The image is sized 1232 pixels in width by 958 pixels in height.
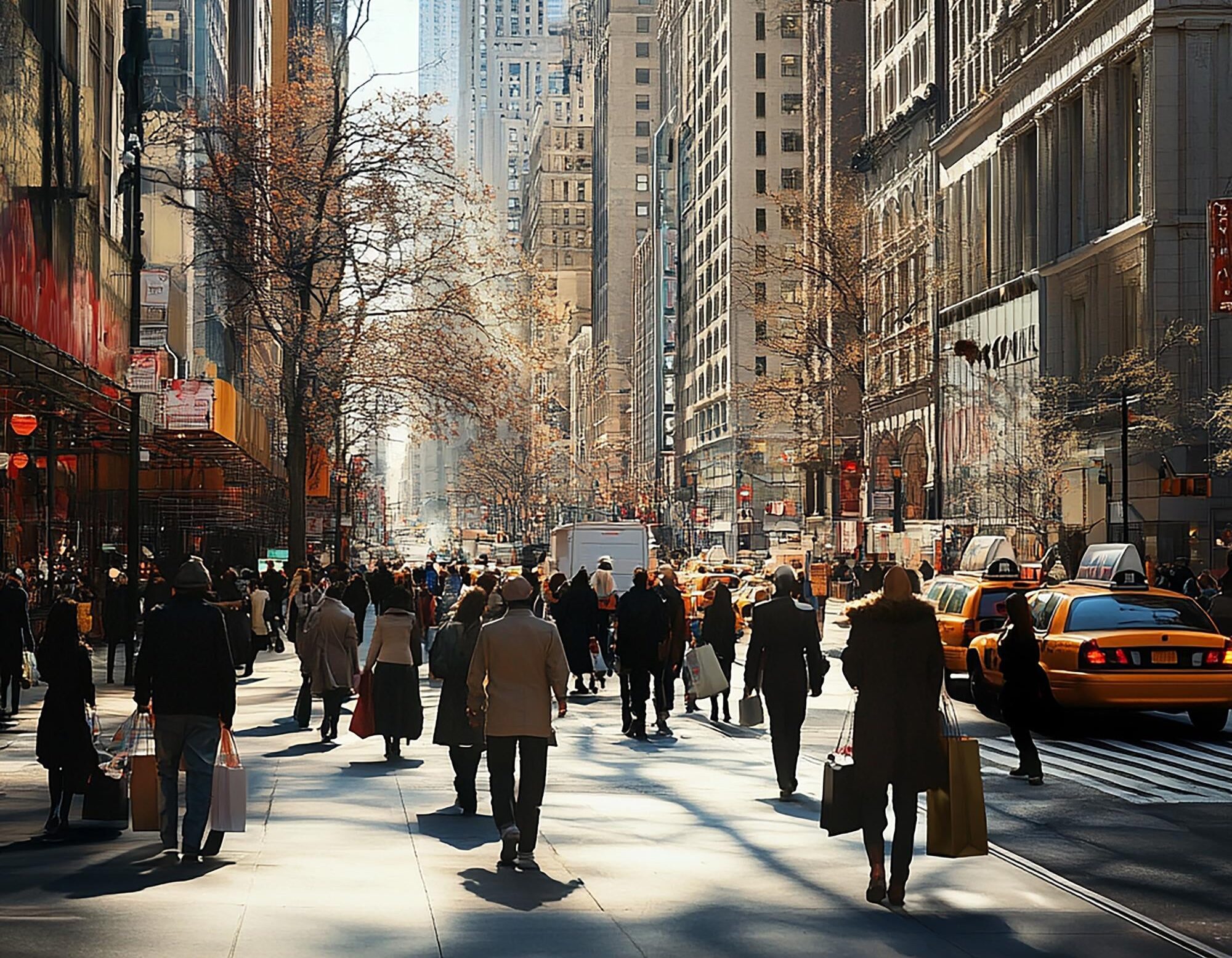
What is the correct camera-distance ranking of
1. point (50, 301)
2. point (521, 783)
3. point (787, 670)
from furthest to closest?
point (50, 301) < point (787, 670) < point (521, 783)

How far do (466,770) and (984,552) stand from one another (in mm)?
32338

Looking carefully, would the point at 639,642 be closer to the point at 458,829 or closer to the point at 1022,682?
the point at 1022,682

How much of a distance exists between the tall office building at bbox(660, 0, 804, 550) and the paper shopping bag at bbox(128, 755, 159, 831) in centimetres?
10042

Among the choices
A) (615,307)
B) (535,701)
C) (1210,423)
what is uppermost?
(615,307)

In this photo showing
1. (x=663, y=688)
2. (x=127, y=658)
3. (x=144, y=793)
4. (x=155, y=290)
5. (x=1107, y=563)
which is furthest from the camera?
A: (x=155, y=290)

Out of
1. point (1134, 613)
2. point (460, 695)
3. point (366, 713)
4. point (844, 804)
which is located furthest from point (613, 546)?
point (844, 804)

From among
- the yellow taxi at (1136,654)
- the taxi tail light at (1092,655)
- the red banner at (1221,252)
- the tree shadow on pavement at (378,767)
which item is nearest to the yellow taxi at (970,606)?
the yellow taxi at (1136,654)

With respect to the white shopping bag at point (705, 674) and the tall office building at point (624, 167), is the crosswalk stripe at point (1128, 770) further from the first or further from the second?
the tall office building at point (624, 167)

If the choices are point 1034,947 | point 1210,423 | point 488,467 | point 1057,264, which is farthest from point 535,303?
point 488,467

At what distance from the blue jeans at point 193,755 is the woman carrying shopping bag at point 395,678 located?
6208 millimetres

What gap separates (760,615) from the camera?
16625mm

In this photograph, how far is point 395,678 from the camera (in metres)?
18.1

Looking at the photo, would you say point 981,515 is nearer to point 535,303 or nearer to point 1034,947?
point 535,303

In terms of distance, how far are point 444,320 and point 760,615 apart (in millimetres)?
29247
